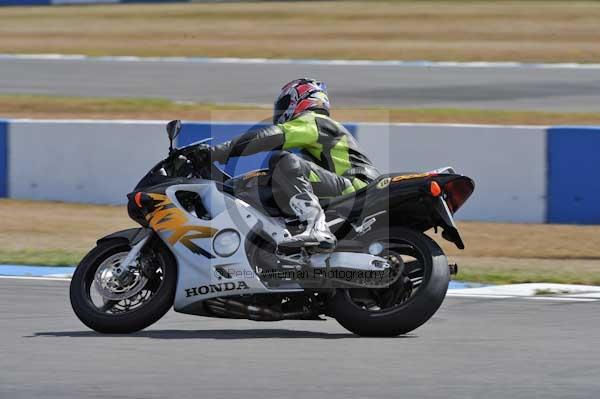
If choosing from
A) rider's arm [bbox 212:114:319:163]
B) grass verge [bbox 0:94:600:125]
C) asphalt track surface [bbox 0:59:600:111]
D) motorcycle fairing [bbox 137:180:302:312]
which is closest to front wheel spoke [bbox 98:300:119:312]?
motorcycle fairing [bbox 137:180:302:312]

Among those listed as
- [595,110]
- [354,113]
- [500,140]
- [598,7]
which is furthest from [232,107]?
[598,7]

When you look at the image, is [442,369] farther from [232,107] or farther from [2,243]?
[232,107]

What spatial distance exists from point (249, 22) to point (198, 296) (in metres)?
24.7

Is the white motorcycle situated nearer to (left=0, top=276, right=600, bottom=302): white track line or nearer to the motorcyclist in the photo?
the motorcyclist

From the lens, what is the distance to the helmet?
720cm

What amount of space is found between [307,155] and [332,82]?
1473 centimetres

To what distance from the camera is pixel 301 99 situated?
7.23 m

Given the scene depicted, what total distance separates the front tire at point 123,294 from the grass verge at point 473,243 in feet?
10.7

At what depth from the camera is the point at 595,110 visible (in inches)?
733

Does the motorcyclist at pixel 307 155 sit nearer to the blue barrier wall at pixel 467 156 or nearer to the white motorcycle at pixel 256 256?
the white motorcycle at pixel 256 256

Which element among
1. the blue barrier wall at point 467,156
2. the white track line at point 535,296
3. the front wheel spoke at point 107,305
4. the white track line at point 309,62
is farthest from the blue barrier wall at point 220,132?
the white track line at point 309,62

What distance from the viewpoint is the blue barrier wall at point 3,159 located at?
13695mm

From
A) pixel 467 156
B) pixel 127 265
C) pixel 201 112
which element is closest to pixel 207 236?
pixel 127 265

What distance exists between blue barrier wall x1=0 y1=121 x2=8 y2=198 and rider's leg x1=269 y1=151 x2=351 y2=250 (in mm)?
7323
